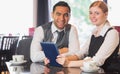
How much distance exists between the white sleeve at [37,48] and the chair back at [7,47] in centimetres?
184

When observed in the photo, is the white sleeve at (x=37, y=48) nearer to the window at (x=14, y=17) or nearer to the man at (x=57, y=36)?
the man at (x=57, y=36)

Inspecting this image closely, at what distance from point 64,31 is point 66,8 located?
204 mm

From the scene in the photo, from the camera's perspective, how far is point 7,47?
13.7 feet

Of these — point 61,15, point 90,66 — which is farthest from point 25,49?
point 90,66

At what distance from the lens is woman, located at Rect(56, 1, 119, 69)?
1.64 m

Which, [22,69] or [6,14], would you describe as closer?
[22,69]

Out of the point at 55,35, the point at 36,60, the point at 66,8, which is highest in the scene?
the point at 66,8

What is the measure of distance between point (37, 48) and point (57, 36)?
0.21 meters

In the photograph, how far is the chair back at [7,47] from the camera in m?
3.91

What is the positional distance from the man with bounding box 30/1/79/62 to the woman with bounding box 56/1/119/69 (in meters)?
0.17

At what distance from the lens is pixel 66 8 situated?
2016 mm

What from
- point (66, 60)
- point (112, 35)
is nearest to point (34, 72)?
point (66, 60)

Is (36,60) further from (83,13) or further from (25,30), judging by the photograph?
(25,30)

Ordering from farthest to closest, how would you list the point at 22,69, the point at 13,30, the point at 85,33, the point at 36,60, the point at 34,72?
the point at 13,30
the point at 85,33
the point at 36,60
the point at 22,69
the point at 34,72
